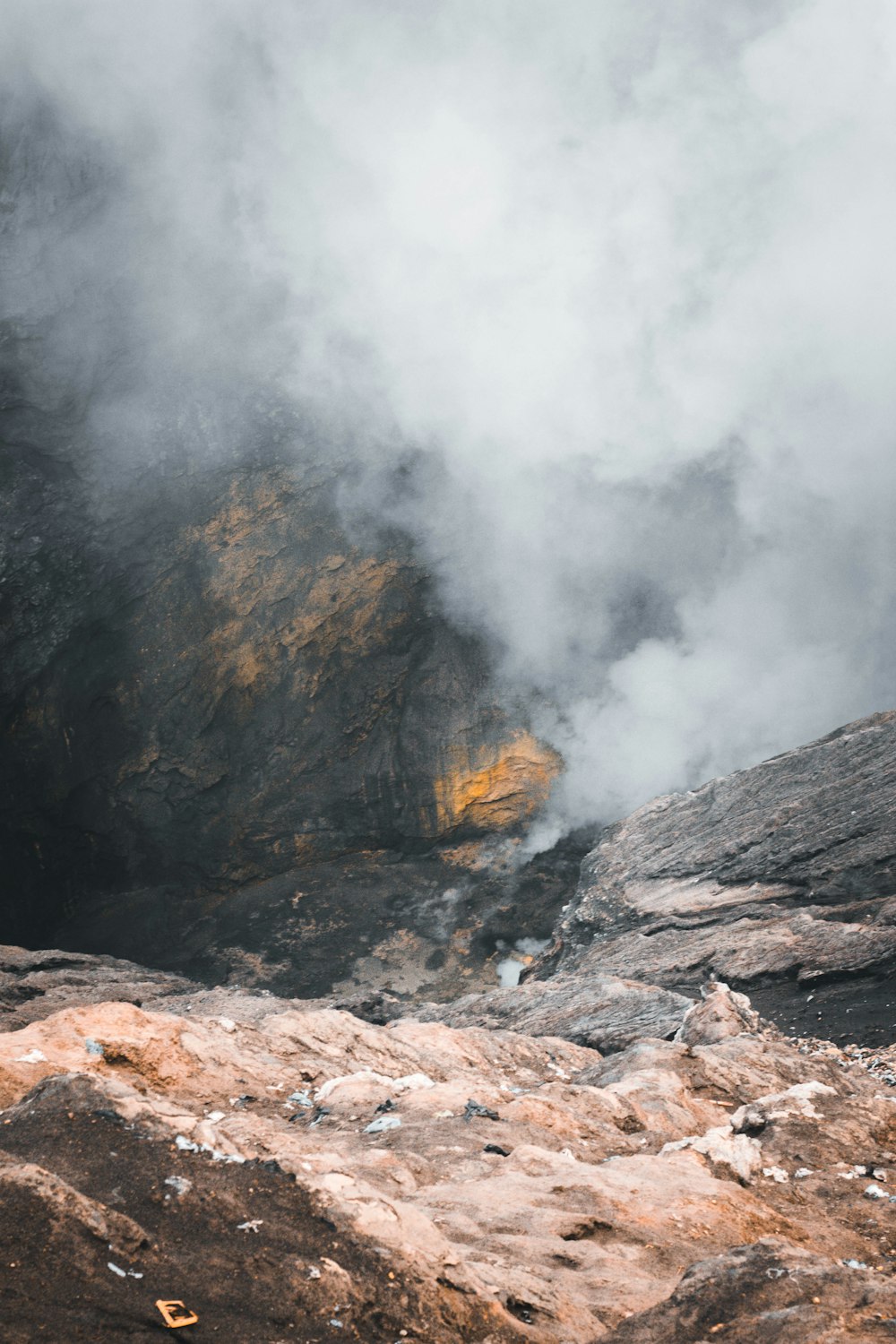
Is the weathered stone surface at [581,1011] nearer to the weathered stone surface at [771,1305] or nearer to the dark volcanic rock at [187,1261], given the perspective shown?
the weathered stone surface at [771,1305]

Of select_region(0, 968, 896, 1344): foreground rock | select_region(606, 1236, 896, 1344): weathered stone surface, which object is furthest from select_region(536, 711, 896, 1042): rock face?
select_region(606, 1236, 896, 1344): weathered stone surface

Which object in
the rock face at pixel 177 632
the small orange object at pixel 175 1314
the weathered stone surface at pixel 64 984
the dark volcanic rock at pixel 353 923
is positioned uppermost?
the rock face at pixel 177 632

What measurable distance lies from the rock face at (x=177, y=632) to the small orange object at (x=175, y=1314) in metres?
25.6

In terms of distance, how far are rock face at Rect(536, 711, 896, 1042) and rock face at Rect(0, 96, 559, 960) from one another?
8.15 m

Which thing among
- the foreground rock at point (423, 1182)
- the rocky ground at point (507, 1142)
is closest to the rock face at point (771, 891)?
the rocky ground at point (507, 1142)

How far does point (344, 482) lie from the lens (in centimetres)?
2891

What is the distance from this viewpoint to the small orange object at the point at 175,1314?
179 inches

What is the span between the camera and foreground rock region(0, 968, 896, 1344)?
4.95 metres

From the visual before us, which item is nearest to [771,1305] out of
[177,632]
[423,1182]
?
[423,1182]

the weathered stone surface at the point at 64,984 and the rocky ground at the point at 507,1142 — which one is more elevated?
the weathered stone surface at the point at 64,984

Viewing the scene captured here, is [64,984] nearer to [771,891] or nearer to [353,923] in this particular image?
[353,923]

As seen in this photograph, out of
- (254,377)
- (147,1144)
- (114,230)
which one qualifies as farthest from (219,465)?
(147,1144)

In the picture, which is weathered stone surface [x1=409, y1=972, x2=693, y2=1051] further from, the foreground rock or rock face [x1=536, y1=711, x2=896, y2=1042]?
the foreground rock

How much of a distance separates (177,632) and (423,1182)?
24.1 metres
